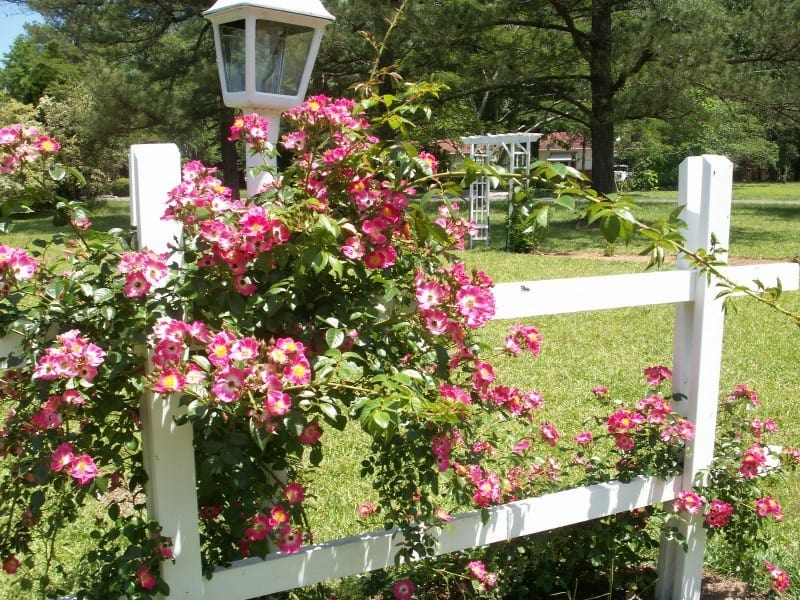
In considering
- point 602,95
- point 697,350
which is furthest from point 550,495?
point 602,95

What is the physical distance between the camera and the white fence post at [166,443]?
→ 1.57m

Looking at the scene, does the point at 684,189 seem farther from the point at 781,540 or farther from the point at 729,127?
the point at 729,127

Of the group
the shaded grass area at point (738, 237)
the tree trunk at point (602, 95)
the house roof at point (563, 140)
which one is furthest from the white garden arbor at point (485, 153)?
the house roof at point (563, 140)

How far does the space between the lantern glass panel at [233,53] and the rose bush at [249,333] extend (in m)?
0.59

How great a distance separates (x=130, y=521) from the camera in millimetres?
1596

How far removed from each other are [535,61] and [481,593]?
12.5m

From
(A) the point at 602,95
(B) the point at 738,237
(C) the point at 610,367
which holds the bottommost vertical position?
(C) the point at 610,367

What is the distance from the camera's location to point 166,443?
1.60 m

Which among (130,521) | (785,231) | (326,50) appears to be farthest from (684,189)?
(785,231)

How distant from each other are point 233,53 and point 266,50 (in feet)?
0.34

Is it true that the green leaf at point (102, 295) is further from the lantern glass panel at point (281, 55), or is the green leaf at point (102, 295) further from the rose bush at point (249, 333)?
the lantern glass panel at point (281, 55)

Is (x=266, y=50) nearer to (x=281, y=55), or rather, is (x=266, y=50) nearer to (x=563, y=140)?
(x=281, y=55)

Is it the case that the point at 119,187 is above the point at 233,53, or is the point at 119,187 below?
below

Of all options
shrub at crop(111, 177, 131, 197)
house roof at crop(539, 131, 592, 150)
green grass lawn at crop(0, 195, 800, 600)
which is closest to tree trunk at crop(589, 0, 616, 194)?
green grass lawn at crop(0, 195, 800, 600)
